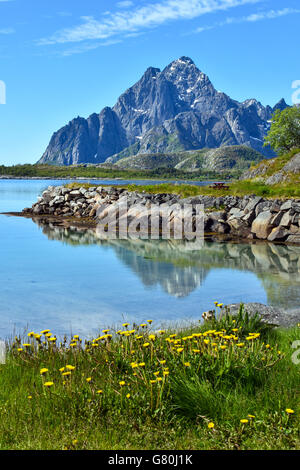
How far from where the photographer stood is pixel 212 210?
33.6 metres

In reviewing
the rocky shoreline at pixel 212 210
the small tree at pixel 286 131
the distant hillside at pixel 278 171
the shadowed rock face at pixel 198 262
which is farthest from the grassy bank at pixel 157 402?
the small tree at pixel 286 131

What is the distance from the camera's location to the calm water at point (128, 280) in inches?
465

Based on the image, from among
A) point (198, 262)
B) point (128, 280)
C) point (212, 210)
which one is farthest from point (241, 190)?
point (128, 280)

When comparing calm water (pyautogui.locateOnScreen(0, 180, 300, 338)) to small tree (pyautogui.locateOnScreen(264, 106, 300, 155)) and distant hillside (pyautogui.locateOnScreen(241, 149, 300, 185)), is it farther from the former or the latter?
small tree (pyautogui.locateOnScreen(264, 106, 300, 155))

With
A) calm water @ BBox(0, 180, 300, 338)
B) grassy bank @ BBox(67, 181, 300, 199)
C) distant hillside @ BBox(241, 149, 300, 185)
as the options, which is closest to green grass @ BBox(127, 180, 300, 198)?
grassy bank @ BBox(67, 181, 300, 199)

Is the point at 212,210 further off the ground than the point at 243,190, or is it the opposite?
the point at 243,190

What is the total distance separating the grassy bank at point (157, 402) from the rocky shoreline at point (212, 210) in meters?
21.3

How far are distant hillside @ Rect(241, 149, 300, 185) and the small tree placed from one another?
66.0 feet

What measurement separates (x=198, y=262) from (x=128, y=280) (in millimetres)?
4960

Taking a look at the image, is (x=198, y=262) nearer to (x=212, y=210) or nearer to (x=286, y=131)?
(x=212, y=210)

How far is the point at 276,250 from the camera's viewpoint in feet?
78.6

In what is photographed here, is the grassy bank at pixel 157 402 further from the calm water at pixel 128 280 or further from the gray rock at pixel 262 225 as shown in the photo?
the gray rock at pixel 262 225

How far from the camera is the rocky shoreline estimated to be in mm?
27047
